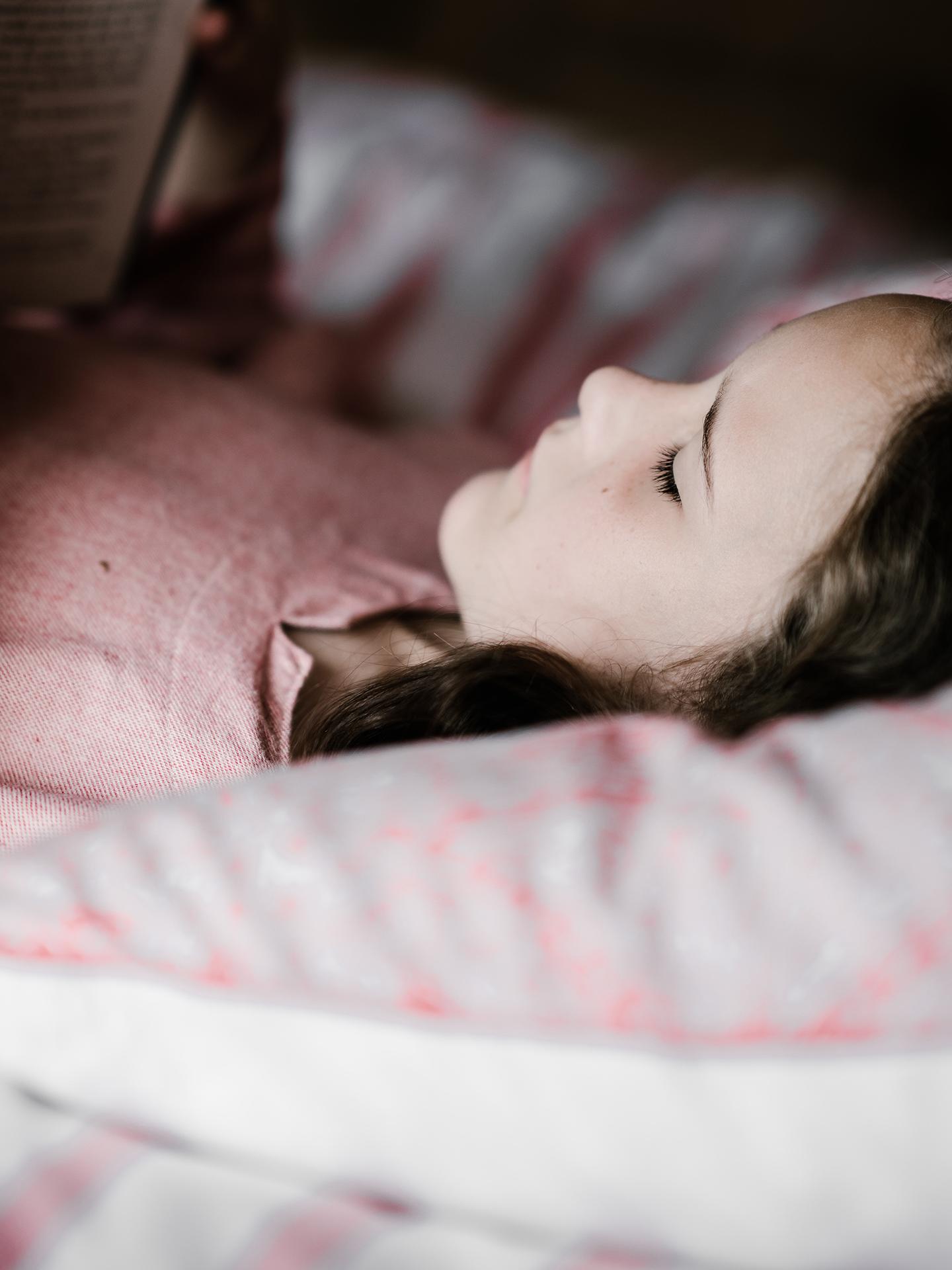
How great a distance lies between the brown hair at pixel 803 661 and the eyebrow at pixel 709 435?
66 millimetres

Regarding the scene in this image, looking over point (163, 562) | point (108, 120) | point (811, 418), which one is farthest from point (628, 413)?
point (108, 120)

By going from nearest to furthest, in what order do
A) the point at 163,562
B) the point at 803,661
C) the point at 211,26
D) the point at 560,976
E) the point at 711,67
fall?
1. the point at 560,976
2. the point at 803,661
3. the point at 163,562
4. the point at 211,26
5. the point at 711,67

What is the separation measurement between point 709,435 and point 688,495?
0.03 metres

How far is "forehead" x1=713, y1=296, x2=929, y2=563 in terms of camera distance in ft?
1.63

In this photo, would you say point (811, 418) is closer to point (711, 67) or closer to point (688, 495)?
point (688, 495)

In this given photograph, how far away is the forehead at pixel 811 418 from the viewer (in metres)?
0.50

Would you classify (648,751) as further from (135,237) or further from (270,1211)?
(135,237)

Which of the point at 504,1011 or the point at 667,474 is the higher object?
the point at 667,474

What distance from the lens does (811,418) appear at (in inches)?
20.0

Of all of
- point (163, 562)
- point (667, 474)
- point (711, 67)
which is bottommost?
point (163, 562)

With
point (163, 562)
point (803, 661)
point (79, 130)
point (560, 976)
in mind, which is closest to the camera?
point (560, 976)

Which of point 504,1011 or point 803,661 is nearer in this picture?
point 504,1011

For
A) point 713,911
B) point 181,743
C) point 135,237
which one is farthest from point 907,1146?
point 135,237

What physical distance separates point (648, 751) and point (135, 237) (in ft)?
2.25
